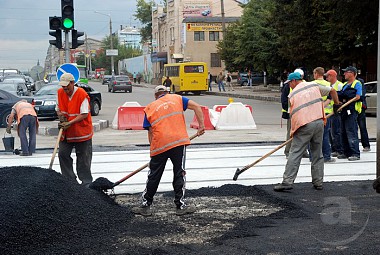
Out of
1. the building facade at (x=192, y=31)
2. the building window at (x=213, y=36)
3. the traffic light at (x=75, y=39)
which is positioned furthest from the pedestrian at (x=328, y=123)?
the building window at (x=213, y=36)

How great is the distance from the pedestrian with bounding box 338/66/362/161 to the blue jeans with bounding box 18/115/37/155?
665cm

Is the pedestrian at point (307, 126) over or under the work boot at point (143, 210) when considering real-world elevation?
over

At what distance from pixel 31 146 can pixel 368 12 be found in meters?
18.8

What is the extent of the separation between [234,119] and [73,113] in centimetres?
1180

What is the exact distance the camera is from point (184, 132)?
8.02 metres

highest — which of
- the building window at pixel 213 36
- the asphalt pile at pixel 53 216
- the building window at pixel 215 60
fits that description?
the building window at pixel 213 36

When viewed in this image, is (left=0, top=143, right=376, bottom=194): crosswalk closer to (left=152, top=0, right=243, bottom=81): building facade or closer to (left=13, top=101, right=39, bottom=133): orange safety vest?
(left=13, top=101, right=39, bottom=133): orange safety vest

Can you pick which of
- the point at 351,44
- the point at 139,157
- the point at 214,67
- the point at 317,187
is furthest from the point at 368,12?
the point at 214,67

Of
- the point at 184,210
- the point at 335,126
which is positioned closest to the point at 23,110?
the point at 335,126

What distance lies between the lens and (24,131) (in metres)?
14.2

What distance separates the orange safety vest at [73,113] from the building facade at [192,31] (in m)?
70.5

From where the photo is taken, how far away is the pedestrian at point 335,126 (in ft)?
42.1

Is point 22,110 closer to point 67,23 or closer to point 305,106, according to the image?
point 67,23

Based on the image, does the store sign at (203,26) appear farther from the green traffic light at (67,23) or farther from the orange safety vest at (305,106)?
the orange safety vest at (305,106)
